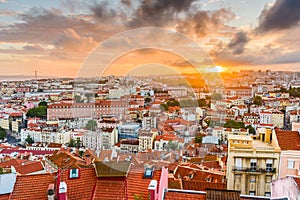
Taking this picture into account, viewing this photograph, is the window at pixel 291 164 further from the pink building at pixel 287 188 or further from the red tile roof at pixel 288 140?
the pink building at pixel 287 188

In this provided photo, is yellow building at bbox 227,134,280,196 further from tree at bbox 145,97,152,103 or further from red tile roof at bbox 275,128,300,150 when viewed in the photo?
tree at bbox 145,97,152,103

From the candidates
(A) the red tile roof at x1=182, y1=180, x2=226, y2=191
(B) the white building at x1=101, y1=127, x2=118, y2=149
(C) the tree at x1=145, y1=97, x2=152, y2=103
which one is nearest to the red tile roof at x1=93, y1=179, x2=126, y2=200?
(B) the white building at x1=101, y1=127, x2=118, y2=149

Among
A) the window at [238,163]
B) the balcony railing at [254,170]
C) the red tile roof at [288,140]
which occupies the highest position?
the red tile roof at [288,140]

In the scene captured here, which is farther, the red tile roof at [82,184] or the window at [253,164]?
the window at [253,164]

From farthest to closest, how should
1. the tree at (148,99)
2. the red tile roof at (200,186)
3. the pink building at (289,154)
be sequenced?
the tree at (148,99) < the red tile roof at (200,186) < the pink building at (289,154)

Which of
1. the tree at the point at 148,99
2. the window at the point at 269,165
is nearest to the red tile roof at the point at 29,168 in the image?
the tree at the point at 148,99

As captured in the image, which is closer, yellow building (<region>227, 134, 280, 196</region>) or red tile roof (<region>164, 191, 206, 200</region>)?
red tile roof (<region>164, 191, 206, 200</region>)
